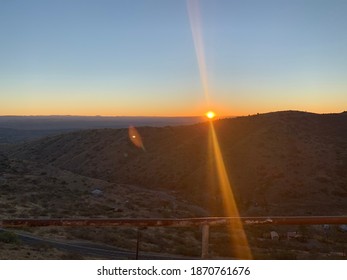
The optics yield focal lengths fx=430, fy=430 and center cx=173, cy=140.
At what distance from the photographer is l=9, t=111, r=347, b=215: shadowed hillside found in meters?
49.7

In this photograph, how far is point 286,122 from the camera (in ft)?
250

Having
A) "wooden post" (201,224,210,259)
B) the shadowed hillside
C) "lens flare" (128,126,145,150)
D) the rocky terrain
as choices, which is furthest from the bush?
"lens flare" (128,126,145,150)

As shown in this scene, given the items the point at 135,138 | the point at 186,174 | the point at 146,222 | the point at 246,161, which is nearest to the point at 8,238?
the point at 146,222

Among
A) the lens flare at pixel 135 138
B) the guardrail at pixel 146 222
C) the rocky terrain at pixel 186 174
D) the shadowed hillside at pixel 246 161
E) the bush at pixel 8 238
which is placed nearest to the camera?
the guardrail at pixel 146 222

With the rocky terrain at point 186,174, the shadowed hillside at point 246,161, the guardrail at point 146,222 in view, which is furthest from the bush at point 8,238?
the shadowed hillside at point 246,161

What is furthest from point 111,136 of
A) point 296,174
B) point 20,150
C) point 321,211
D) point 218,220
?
point 218,220

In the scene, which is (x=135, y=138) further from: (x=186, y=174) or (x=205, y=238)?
(x=205, y=238)

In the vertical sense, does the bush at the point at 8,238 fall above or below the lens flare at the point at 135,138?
below

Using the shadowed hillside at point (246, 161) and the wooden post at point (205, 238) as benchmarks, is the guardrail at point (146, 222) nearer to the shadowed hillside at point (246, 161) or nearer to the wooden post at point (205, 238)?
the wooden post at point (205, 238)

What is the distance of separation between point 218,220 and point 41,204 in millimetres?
28692

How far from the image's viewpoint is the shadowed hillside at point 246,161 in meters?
49.7

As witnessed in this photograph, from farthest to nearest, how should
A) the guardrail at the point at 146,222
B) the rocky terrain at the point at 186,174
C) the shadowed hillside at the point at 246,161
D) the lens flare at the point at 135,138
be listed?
the lens flare at the point at 135,138 → the shadowed hillside at the point at 246,161 → the rocky terrain at the point at 186,174 → the guardrail at the point at 146,222

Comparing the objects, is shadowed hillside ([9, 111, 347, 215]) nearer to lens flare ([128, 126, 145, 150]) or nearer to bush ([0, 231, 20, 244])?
Result: lens flare ([128, 126, 145, 150])
